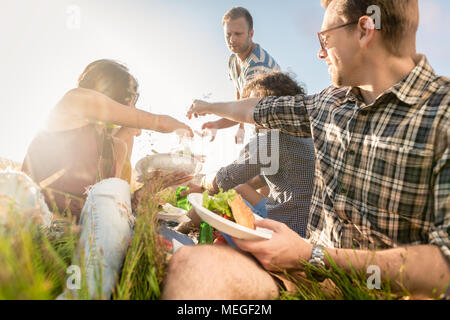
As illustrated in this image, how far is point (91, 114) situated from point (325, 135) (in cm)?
212

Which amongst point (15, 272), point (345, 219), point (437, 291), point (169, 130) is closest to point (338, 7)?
point (345, 219)

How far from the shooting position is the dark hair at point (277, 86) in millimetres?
3814

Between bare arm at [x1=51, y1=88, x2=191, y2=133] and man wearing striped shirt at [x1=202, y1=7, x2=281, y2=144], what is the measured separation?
2.71m

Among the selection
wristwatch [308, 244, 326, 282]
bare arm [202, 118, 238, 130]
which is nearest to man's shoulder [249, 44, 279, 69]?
bare arm [202, 118, 238, 130]

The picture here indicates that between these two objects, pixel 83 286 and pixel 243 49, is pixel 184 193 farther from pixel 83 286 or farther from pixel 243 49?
pixel 83 286

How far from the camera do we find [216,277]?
1461mm

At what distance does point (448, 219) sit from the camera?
58.9 inches

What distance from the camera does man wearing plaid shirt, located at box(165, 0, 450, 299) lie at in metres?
1.53

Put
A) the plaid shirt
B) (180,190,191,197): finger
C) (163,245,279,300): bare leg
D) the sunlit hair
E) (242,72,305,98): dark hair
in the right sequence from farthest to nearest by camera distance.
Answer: (180,190,191,197): finger
(242,72,305,98): dark hair
the sunlit hair
the plaid shirt
(163,245,279,300): bare leg

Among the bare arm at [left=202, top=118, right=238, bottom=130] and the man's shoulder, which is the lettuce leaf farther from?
the man's shoulder

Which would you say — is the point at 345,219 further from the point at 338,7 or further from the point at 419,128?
the point at 338,7

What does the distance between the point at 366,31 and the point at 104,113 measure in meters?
2.33

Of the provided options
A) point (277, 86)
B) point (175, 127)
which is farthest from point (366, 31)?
point (175, 127)
